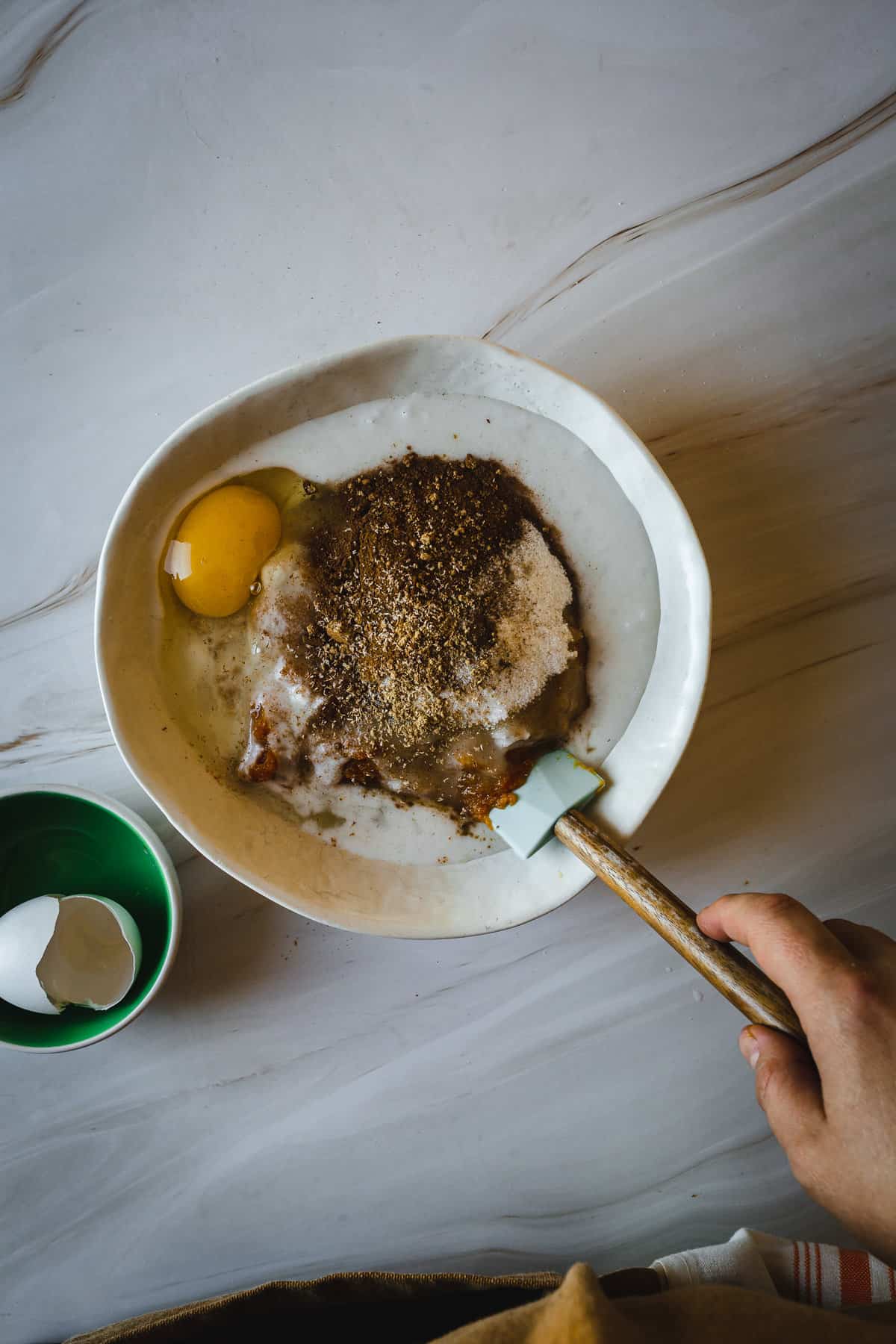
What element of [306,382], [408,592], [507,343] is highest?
[306,382]

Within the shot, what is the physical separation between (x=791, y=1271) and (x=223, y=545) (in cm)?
110

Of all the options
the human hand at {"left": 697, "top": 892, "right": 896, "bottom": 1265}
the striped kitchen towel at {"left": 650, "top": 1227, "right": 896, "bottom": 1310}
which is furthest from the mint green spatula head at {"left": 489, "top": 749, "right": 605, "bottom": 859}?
the striped kitchen towel at {"left": 650, "top": 1227, "right": 896, "bottom": 1310}

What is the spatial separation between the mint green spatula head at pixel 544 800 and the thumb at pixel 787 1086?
1.00 ft

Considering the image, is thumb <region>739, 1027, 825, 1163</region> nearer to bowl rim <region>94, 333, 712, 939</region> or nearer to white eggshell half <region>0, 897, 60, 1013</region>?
bowl rim <region>94, 333, 712, 939</region>

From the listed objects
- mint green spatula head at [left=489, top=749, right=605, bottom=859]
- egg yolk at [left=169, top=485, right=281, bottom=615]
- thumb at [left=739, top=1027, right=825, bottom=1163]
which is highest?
egg yolk at [left=169, top=485, right=281, bottom=615]

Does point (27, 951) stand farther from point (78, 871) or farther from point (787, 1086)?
point (787, 1086)

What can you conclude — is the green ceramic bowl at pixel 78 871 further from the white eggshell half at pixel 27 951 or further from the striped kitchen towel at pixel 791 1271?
the striped kitchen towel at pixel 791 1271

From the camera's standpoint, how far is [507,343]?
1084 mm

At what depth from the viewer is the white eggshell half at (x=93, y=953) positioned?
99 cm

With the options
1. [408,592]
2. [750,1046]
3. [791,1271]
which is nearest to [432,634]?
[408,592]

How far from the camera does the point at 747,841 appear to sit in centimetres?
111

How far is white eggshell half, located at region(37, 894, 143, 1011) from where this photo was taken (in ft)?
3.23

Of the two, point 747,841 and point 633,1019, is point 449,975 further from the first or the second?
point 747,841

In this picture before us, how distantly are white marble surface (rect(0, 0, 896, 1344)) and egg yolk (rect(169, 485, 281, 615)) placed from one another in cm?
16
